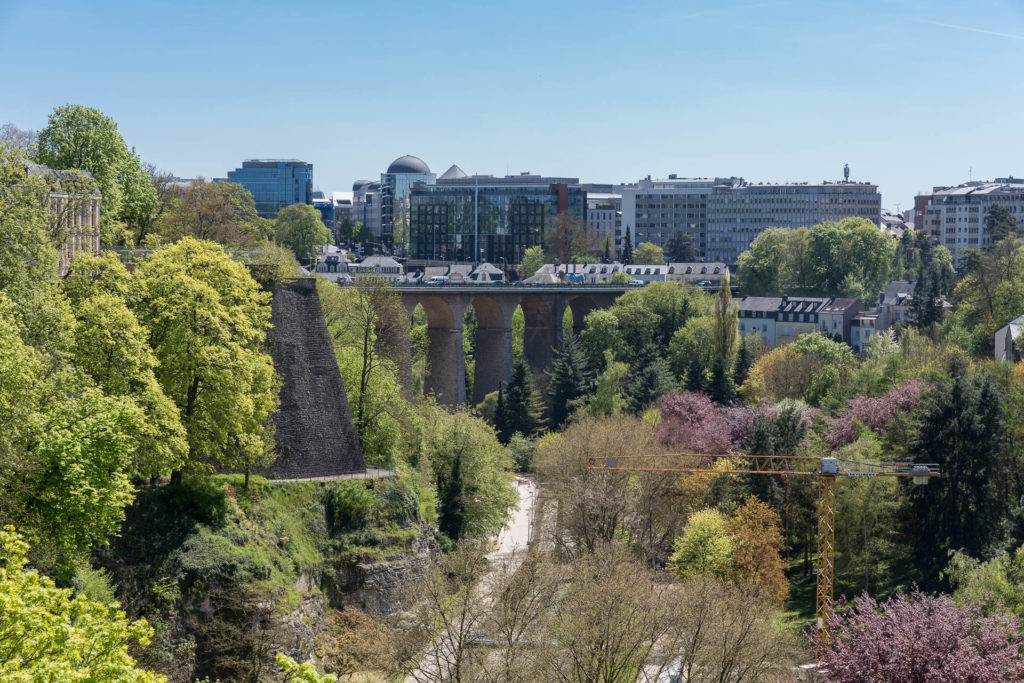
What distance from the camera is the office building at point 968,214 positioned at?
517 feet

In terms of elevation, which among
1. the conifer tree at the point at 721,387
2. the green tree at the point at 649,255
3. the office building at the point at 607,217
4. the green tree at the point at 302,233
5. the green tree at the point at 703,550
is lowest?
the green tree at the point at 703,550

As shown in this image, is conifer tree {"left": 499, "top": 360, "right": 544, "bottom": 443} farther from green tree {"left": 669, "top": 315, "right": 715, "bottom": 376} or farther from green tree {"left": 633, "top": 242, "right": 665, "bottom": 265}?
green tree {"left": 633, "top": 242, "right": 665, "bottom": 265}

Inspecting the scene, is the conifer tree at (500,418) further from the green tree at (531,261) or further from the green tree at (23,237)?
the green tree at (531,261)

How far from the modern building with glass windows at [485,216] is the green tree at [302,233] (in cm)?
4677

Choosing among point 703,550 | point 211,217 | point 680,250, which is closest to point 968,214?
point 680,250

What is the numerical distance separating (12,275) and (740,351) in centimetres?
A: 5624

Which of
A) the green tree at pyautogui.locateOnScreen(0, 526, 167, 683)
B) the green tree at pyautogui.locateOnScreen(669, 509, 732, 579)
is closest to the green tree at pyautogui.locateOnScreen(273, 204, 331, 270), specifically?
the green tree at pyautogui.locateOnScreen(669, 509, 732, 579)

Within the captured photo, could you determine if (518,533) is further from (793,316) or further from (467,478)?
(793,316)

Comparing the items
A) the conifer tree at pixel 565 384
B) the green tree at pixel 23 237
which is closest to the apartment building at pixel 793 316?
the conifer tree at pixel 565 384

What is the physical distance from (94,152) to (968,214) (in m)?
127

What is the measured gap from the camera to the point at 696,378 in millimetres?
80125

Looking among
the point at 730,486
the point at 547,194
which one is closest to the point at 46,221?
the point at 730,486

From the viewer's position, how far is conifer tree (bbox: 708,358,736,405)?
3061 inches

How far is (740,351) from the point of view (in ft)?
273
